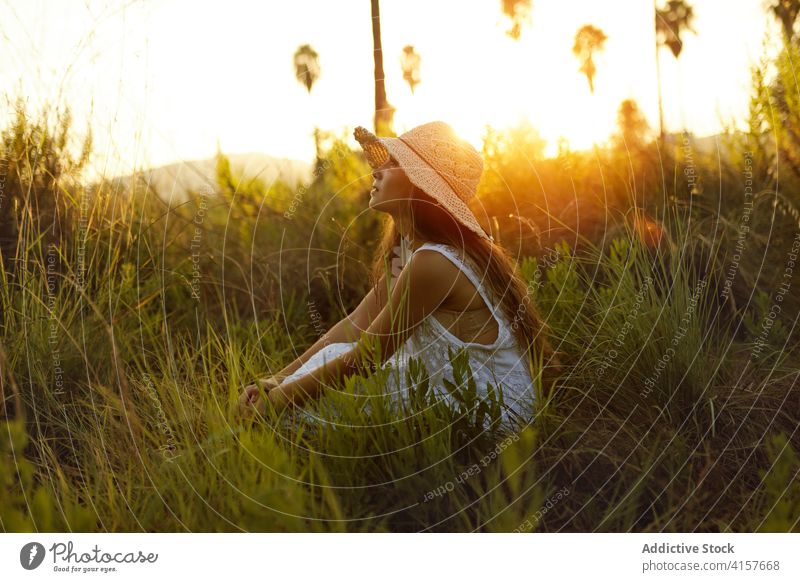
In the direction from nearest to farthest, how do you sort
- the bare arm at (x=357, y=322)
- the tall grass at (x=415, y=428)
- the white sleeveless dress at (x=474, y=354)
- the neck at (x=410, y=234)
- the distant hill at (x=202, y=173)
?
the tall grass at (x=415, y=428) → the white sleeveless dress at (x=474, y=354) → the neck at (x=410, y=234) → the bare arm at (x=357, y=322) → the distant hill at (x=202, y=173)

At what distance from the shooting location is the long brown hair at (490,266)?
8.59ft

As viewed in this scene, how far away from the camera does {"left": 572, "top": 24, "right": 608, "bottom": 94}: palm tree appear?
262 cm

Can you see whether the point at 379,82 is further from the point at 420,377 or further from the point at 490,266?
the point at 420,377

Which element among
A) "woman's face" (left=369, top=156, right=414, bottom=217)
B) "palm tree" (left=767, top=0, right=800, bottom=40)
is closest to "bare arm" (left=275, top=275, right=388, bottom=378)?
"woman's face" (left=369, top=156, right=414, bottom=217)

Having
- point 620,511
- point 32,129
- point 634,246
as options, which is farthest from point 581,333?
point 32,129

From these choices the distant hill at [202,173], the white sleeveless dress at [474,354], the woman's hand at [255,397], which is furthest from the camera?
the distant hill at [202,173]

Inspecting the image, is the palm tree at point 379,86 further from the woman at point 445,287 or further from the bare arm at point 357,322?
the bare arm at point 357,322

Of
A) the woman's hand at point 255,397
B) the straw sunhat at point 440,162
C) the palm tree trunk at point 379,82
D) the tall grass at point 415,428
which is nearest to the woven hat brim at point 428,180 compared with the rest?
the straw sunhat at point 440,162

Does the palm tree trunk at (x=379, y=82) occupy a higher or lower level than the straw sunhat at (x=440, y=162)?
higher

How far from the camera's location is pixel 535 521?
1.96 metres

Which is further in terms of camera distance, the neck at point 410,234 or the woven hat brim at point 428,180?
the neck at point 410,234

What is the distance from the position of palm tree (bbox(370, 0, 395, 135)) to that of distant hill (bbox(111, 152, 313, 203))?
20.9 inches
